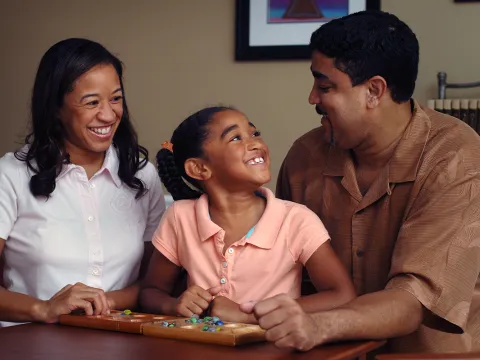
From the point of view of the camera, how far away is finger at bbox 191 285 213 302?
5.95ft

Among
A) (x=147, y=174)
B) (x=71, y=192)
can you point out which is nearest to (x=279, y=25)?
(x=147, y=174)

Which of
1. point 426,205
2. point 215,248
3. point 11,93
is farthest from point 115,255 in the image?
point 11,93

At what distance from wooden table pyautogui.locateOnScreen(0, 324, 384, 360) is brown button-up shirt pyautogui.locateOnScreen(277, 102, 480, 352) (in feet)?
1.01

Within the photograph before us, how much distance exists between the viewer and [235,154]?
2088 millimetres

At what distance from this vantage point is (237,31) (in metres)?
4.73

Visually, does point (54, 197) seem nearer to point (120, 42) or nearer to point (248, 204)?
point (248, 204)

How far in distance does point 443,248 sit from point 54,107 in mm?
→ 1111

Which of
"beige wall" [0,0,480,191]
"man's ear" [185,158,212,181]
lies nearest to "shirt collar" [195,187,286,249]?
"man's ear" [185,158,212,181]

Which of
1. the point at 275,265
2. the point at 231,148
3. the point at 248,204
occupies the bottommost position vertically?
the point at 275,265

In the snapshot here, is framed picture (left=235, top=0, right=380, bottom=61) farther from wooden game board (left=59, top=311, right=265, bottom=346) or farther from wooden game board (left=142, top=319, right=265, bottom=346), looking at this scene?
wooden game board (left=142, top=319, right=265, bottom=346)

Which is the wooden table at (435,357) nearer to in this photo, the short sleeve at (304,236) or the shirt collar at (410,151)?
the short sleeve at (304,236)

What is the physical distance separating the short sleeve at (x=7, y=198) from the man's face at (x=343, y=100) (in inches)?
34.5

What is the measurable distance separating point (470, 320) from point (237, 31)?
115 inches

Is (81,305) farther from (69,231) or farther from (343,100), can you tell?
(343,100)
